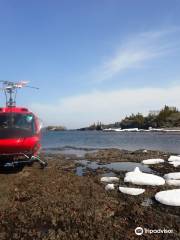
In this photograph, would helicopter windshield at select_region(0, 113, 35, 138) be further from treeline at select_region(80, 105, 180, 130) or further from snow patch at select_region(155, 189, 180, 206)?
treeline at select_region(80, 105, 180, 130)

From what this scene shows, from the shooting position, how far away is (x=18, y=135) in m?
15.2

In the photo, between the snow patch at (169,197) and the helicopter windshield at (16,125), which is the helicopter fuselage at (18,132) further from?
the snow patch at (169,197)

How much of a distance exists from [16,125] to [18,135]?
0.85 metres

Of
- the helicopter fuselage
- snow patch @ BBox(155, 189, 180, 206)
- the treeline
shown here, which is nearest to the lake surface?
the helicopter fuselage

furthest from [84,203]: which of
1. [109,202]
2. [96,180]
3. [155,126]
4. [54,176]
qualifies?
[155,126]

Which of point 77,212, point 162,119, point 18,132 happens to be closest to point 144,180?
point 77,212

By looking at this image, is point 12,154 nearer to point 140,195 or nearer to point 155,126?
point 140,195

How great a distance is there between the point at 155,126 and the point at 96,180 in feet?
555

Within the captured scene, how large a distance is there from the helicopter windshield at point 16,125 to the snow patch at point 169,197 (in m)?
7.47

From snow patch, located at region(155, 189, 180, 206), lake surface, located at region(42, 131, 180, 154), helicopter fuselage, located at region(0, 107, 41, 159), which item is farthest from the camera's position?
lake surface, located at region(42, 131, 180, 154)

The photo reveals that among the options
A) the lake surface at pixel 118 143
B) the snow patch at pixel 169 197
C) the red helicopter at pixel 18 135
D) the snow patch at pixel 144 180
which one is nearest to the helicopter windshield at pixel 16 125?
the red helicopter at pixel 18 135

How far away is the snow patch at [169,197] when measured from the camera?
10236 millimetres

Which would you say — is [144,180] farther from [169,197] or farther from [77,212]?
[77,212]

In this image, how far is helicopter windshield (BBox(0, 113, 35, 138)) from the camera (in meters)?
15.1
